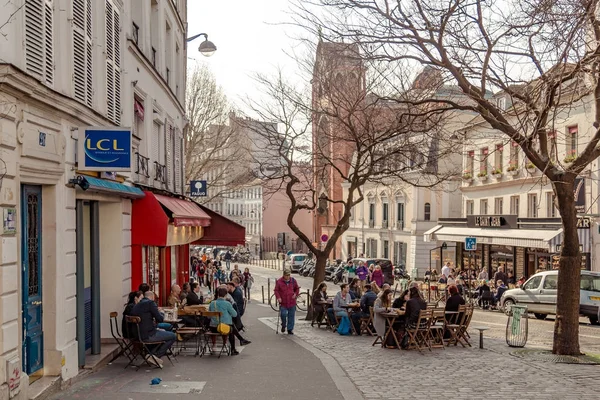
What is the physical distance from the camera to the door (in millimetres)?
10133

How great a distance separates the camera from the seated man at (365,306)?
65.5ft

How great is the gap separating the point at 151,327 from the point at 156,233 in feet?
10.2

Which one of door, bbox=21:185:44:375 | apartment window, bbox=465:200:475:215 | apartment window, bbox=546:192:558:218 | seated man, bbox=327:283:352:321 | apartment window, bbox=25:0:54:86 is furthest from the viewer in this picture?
apartment window, bbox=465:200:475:215

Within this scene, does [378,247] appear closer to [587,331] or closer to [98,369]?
[587,331]

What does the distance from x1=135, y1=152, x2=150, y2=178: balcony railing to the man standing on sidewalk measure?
4449 mm

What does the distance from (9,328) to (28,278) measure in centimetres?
137

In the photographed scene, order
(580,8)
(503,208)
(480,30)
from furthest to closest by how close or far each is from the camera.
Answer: (503,208) → (480,30) → (580,8)

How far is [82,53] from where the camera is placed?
12234 millimetres

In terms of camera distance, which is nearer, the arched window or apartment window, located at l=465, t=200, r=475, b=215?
apartment window, located at l=465, t=200, r=475, b=215

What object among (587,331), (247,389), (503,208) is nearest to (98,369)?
(247,389)

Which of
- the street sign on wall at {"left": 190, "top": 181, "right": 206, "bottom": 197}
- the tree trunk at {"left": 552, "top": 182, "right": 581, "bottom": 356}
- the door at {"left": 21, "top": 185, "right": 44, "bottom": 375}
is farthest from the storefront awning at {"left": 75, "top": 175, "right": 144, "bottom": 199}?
the street sign on wall at {"left": 190, "top": 181, "right": 206, "bottom": 197}

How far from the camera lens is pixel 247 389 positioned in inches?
460

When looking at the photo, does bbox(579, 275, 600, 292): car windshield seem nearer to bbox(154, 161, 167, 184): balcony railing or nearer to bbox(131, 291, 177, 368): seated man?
bbox(154, 161, 167, 184): balcony railing

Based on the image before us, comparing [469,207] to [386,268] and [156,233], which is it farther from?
[156,233]
